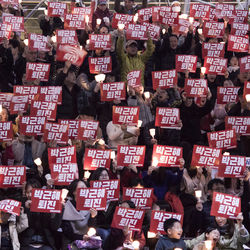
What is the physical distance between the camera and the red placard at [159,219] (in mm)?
9211

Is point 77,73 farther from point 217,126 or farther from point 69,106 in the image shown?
point 217,126

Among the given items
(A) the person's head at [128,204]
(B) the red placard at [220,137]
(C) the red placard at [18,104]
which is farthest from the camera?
(C) the red placard at [18,104]

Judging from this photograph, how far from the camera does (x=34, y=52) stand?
42.3ft

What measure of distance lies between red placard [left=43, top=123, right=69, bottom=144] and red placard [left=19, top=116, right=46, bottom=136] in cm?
18

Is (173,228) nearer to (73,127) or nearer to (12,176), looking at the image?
(12,176)

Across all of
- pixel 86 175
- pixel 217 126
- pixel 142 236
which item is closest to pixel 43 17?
pixel 217 126

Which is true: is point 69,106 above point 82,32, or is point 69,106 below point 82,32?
below

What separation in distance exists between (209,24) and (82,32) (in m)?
2.00

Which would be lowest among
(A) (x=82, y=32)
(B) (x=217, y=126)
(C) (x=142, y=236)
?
(C) (x=142, y=236)

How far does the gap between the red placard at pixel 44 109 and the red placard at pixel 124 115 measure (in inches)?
31.3


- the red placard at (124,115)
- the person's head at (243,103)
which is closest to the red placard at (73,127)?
the red placard at (124,115)

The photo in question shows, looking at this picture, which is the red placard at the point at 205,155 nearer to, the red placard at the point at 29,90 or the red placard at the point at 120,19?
the red placard at the point at 29,90

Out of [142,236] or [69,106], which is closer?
[142,236]

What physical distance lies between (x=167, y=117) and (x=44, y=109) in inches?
60.9
